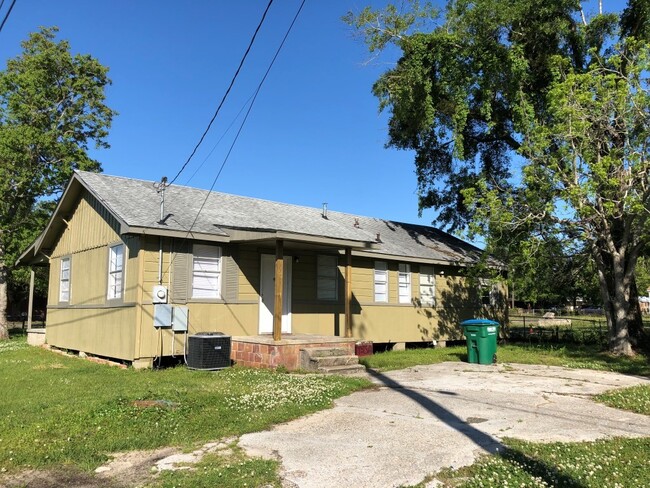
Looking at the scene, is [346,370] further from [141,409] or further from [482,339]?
[141,409]

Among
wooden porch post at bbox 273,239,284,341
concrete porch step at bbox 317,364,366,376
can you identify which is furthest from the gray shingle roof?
concrete porch step at bbox 317,364,366,376

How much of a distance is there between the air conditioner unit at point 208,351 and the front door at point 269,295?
7.89ft

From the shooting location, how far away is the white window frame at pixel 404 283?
57.0 ft

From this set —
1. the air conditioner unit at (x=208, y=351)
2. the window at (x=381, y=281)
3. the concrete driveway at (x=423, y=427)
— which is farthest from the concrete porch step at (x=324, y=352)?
the window at (x=381, y=281)

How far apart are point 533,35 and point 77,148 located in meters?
21.5

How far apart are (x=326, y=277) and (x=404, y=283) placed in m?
3.45

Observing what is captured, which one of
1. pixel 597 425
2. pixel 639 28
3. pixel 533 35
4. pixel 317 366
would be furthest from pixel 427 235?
pixel 597 425

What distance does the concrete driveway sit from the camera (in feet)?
16.6

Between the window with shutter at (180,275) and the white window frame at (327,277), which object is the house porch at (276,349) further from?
the white window frame at (327,277)

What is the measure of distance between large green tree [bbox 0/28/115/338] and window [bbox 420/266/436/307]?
Answer: 59.1 feet

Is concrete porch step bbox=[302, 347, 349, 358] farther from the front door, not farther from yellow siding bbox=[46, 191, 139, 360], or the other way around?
yellow siding bbox=[46, 191, 139, 360]

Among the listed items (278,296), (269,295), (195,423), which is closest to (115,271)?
(269,295)

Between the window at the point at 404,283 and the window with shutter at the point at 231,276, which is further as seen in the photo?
the window at the point at 404,283

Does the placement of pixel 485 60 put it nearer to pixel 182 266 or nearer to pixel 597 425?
pixel 182 266
